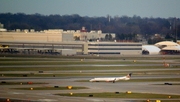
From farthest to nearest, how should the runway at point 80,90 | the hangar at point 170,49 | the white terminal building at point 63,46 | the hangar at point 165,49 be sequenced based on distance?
the hangar at point 170,49
the hangar at point 165,49
the white terminal building at point 63,46
the runway at point 80,90

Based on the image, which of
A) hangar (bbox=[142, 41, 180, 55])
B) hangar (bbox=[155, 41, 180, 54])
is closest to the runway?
hangar (bbox=[142, 41, 180, 55])

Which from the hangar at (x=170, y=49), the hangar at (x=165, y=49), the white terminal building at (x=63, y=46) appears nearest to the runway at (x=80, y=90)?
the white terminal building at (x=63, y=46)

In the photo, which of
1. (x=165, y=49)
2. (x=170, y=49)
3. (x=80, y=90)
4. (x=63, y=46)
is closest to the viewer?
(x=80, y=90)

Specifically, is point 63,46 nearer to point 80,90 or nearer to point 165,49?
point 165,49

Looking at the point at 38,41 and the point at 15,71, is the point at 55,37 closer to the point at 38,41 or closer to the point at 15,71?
the point at 38,41

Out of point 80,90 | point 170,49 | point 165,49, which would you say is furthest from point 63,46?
point 80,90

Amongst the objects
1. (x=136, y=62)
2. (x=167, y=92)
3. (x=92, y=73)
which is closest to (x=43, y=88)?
(x=167, y=92)

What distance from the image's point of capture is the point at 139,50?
160125 mm

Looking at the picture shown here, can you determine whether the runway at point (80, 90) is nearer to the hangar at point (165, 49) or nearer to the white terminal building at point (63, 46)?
the white terminal building at point (63, 46)

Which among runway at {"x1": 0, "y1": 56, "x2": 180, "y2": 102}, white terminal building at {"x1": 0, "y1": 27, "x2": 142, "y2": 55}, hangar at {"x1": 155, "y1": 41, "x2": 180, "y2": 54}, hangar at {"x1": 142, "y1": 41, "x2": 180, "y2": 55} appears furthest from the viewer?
hangar at {"x1": 155, "y1": 41, "x2": 180, "y2": 54}

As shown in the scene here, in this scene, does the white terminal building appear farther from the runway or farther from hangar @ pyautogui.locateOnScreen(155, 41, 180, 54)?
the runway

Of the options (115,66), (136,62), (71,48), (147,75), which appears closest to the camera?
(147,75)

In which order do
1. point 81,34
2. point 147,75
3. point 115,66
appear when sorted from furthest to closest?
point 81,34 < point 115,66 < point 147,75

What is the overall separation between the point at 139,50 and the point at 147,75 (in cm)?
6407
